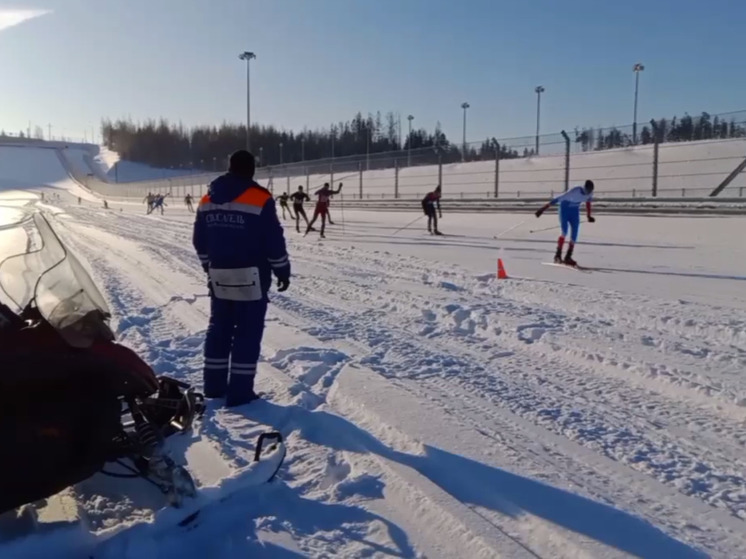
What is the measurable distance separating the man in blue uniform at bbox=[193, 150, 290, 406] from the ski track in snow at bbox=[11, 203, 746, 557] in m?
0.42

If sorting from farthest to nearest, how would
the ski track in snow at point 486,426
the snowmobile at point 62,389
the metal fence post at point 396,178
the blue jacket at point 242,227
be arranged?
1. the metal fence post at point 396,178
2. the blue jacket at point 242,227
3. the ski track in snow at point 486,426
4. the snowmobile at point 62,389

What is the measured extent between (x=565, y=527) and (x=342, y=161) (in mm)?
40493

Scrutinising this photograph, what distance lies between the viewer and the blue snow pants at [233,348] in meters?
4.80

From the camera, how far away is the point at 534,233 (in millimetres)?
20078

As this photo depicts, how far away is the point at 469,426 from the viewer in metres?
4.42

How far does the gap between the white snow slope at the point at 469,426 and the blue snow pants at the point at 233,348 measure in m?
0.21

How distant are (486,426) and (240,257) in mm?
2051

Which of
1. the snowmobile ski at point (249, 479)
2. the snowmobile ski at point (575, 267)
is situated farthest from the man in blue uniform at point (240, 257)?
the snowmobile ski at point (575, 267)

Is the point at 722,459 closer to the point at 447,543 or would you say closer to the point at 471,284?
the point at 447,543

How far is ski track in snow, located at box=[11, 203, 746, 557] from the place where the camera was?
3.12 m

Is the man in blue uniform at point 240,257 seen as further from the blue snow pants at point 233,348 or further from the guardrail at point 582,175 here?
the guardrail at point 582,175

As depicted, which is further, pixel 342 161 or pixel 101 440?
pixel 342 161

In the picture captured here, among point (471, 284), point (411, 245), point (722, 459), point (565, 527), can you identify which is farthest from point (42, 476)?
point (411, 245)

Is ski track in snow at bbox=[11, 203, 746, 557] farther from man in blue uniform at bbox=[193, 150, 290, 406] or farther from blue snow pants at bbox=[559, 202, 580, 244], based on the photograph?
blue snow pants at bbox=[559, 202, 580, 244]
